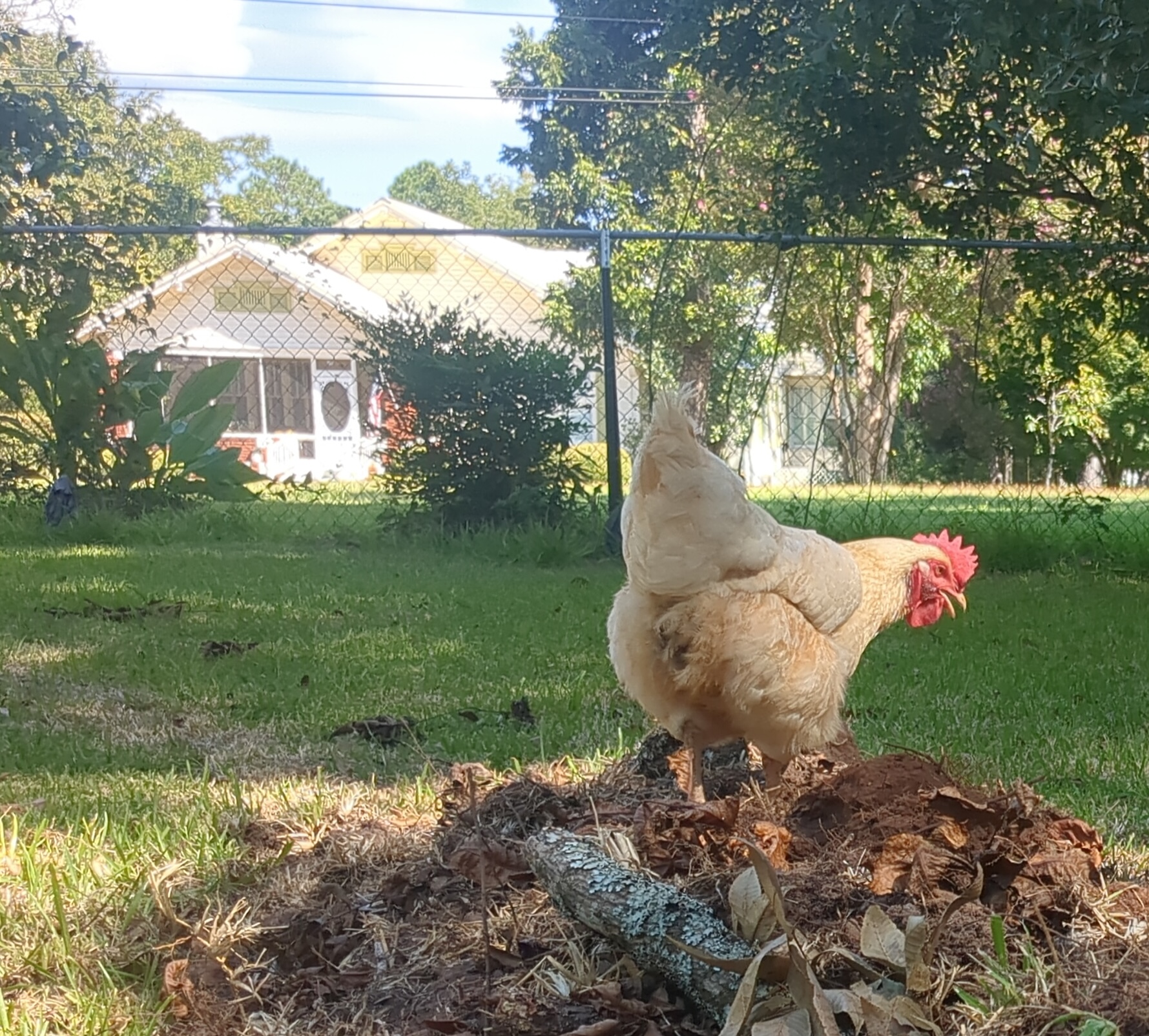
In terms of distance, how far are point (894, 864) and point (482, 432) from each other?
21.4 ft

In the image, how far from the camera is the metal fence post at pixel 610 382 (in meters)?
7.57

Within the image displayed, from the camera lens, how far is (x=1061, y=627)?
5.55m

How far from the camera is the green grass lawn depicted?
2309 mm

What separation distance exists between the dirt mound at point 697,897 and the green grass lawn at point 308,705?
0.96 feet

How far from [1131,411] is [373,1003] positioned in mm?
12610

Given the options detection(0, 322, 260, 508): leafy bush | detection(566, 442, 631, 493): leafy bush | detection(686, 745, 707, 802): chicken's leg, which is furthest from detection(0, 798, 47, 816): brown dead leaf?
detection(0, 322, 260, 508): leafy bush

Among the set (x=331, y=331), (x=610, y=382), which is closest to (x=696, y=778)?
(x=610, y=382)

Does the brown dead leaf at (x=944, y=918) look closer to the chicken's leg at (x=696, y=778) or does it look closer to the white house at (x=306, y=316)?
the chicken's leg at (x=696, y=778)

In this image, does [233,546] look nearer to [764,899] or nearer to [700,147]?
[764,899]

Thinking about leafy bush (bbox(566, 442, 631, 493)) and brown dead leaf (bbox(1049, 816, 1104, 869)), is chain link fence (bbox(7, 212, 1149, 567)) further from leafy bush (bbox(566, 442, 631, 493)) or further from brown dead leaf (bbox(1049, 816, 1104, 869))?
brown dead leaf (bbox(1049, 816, 1104, 869))

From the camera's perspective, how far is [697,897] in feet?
6.95

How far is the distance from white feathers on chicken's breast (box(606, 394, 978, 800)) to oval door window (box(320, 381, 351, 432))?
55.2 ft

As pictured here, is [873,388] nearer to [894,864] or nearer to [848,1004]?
[894,864]

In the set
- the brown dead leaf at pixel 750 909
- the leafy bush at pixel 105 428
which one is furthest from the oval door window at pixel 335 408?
the brown dead leaf at pixel 750 909
